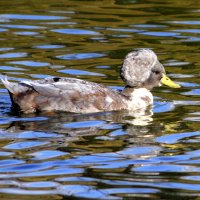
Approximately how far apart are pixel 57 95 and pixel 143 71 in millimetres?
1329

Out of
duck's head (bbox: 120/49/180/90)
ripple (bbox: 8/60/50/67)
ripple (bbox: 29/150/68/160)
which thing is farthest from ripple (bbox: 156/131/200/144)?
ripple (bbox: 8/60/50/67)

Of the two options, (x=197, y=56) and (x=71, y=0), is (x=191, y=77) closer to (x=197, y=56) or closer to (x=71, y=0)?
(x=197, y=56)

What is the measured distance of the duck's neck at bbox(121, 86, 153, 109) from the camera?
12688 millimetres

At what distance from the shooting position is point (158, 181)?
29.7ft

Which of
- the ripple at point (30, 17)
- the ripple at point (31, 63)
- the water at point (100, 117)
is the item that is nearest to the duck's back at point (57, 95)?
the water at point (100, 117)

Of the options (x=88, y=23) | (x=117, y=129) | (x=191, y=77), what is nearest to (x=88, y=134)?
(x=117, y=129)

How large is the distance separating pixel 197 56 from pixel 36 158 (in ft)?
19.3

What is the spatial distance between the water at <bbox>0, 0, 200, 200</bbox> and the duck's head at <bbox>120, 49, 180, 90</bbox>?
290 millimetres

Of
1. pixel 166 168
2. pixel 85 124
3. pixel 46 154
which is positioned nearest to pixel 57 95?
pixel 85 124

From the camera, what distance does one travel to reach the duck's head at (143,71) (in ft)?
41.6

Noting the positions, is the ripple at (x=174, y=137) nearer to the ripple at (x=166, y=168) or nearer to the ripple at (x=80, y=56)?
the ripple at (x=166, y=168)

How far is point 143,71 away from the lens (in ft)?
42.0

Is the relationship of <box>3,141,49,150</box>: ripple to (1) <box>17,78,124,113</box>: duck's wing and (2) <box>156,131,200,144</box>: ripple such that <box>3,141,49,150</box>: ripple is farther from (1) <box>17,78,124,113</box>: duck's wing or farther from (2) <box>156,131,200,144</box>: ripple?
(1) <box>17,78,124,113</box>: duck's wing

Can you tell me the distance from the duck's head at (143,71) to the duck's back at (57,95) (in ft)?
2.12
